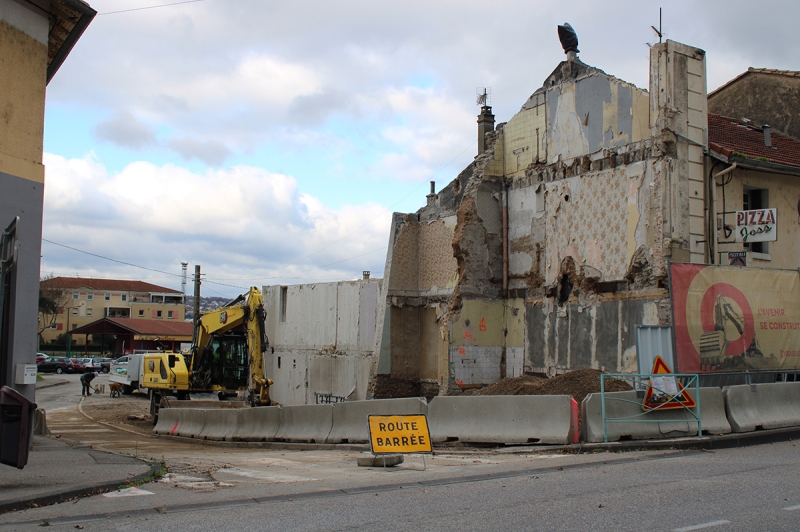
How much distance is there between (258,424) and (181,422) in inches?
153

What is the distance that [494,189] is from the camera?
2230 centimetres

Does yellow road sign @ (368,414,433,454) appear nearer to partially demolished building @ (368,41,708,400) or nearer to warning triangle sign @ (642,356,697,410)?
warning triangle sign @ (642,356,697,410)

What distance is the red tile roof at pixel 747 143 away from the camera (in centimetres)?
1900

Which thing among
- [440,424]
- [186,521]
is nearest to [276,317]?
[440,424]

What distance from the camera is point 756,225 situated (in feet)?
57.8

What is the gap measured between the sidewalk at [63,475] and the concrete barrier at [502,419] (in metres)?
5.46

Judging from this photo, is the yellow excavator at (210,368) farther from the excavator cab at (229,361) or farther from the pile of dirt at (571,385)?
the pile of dirt at (571,385)

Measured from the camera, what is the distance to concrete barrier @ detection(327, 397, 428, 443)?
14.6 meters

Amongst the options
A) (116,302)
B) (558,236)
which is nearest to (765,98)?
(558,236)

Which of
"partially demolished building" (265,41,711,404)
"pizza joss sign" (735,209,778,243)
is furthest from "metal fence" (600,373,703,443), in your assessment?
"pizza joss sign" (735,209,778,243)

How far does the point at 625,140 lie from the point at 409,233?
26.1 feet

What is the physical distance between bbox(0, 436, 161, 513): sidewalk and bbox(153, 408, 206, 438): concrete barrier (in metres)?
7.37

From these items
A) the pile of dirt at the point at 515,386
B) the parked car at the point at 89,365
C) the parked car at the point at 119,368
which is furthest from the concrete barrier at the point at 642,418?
the parked car at the point at 89,365

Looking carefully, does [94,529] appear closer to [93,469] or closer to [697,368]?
[93,469]
